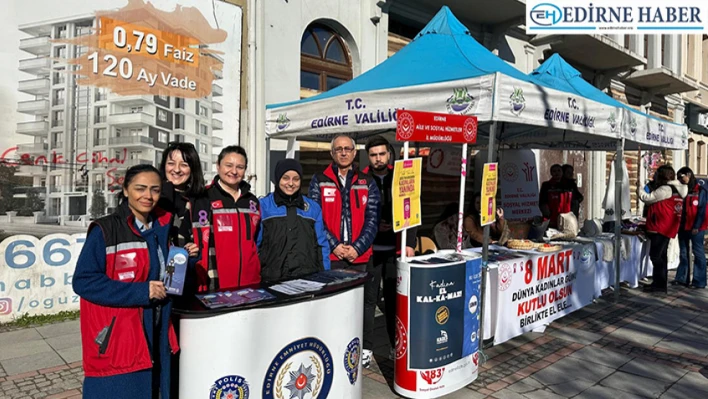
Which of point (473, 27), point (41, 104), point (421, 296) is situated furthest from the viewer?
point (473, 27)

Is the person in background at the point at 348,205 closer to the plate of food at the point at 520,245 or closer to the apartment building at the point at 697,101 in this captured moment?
the plate of food at the point at 520,245

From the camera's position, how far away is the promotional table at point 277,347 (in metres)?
2.36

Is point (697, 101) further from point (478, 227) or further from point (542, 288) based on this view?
point (542, 288)

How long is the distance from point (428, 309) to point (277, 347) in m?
1.27

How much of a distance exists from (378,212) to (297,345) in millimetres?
1536

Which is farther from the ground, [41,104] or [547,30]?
[547,30]

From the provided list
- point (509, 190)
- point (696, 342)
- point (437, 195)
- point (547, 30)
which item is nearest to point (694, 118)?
point (509, 190)

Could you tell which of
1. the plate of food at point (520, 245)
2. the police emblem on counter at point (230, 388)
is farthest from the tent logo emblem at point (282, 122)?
the police emblem on counter at point (230, 388)

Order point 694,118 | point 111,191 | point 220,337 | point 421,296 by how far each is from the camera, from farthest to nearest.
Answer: point 694,118 < point 111,191 < point 421,296 < point 220,337

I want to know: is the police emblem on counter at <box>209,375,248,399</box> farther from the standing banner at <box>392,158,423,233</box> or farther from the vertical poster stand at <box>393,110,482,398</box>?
the standing banner at <box>392,158,423,233</box>

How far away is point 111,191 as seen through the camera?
233 inches

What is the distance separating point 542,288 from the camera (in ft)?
16.7

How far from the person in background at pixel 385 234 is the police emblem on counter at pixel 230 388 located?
176cm

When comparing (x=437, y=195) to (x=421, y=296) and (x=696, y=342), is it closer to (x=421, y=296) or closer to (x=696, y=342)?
(x=696, y=342)
